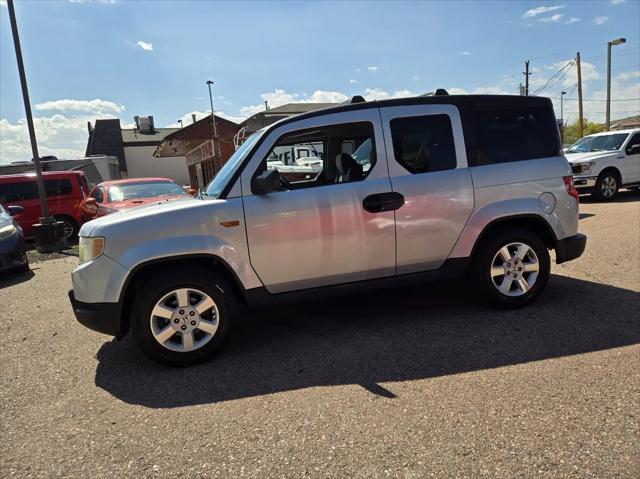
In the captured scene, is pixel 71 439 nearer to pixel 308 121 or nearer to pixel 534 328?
pixel 308 121

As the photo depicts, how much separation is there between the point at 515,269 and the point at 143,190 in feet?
22.8

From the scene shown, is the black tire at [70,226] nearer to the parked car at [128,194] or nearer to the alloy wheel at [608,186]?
the parked car at [128,194]

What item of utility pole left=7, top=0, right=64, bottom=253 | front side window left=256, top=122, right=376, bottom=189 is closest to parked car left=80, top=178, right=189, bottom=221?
utility pole left=7, top=0, right=64, bottom=253

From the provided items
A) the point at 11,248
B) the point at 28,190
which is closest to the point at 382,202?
the point at 11,248

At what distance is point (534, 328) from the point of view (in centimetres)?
389

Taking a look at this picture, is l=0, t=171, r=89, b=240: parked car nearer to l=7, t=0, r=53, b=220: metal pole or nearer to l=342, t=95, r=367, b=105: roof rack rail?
l=7, t=0, r=53, b=220: metal pole

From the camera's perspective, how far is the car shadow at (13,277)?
293 inches

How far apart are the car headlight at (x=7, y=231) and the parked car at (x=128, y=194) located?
132 centimetres

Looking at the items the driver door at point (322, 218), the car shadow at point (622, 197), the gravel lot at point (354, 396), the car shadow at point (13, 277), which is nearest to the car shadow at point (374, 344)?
the gravel lot at point (354, 396)

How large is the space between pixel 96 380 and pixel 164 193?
17.9 ft

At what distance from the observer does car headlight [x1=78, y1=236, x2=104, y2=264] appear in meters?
3.45

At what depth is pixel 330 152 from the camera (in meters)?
4.33

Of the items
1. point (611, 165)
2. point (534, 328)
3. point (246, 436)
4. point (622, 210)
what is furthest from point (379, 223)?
point (611, 165)

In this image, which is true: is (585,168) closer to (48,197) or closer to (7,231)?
(7,231)
